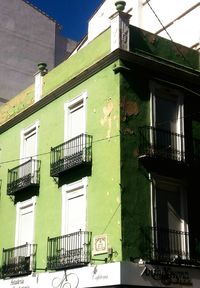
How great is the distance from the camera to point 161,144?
18.0 meters

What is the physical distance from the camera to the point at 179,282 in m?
16.7

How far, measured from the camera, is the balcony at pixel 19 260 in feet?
65.6

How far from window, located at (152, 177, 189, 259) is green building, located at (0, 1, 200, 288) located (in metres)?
0.03

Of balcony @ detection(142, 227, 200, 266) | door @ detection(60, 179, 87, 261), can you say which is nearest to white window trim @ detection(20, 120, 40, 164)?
door @ detection(60, 179, 87, 261)

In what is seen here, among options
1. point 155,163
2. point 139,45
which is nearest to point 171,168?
point 155,163

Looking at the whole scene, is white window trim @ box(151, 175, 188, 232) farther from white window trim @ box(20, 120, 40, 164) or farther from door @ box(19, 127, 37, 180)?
white window trim @ box(20, 120, 40, 164)

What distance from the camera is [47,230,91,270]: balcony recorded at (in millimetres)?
17344

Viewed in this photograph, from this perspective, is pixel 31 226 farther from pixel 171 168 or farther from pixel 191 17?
pixel 191 17

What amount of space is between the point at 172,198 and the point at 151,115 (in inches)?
100

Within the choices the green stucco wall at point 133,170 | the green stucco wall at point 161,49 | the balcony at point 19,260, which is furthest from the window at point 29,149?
the green stucco wall at point 161,49

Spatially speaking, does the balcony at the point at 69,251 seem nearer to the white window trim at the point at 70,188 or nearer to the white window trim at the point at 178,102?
the white window trim at the point at 70,188

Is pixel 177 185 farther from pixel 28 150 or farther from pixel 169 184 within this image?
pixel 28 150

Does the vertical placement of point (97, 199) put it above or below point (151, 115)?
below

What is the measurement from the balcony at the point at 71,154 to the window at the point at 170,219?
228 cm
